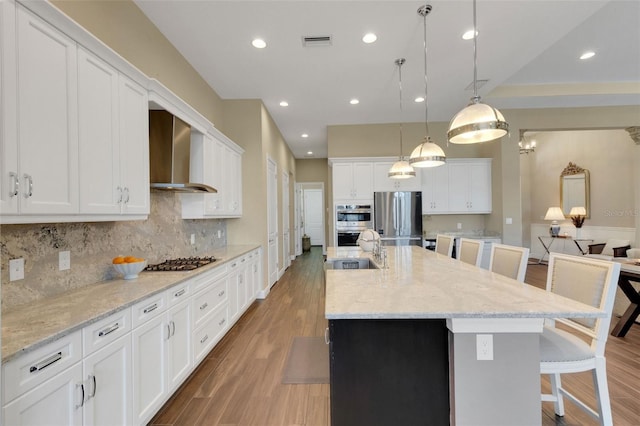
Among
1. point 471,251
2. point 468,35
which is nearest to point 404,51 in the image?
point 468,35

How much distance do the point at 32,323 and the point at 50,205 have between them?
1.83ft

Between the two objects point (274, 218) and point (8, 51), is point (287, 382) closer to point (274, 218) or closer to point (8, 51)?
point (8, 51)

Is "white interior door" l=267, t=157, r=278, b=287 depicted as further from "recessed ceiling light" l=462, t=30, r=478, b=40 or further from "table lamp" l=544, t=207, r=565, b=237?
"table lamp" l=544, t=207, r=565, b=237

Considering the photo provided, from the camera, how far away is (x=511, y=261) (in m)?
2.33

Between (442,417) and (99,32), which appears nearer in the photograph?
(442,417)

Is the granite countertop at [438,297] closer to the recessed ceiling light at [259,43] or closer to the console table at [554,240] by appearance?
the recessed ceiling light at [259,43]

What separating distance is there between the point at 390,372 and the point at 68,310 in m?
1.72

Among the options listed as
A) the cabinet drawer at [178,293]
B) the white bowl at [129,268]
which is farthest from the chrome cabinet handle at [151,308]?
the white bowl at [129,268]

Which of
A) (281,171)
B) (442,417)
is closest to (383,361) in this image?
(442,417)

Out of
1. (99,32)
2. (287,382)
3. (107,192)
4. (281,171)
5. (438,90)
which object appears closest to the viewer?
(107,192)

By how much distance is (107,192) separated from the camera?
5.76 feet

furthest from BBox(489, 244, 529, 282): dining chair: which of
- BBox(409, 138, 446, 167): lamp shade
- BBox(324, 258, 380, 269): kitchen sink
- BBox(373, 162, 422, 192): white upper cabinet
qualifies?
BBox(373, 162, 422, 192): white upper cabinet

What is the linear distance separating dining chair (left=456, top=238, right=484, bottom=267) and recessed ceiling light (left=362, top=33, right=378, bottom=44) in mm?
2487

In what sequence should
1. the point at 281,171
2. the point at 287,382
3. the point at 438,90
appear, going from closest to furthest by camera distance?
the point at 287,382, the point at 438,90, the point at 281,171
